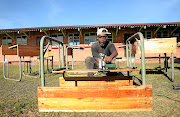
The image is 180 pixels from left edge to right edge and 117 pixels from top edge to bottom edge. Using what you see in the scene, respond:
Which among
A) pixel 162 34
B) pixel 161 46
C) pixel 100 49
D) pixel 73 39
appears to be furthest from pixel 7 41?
pixel 162 34

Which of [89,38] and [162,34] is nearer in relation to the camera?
[162,34]

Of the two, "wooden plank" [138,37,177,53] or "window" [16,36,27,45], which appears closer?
"wooden plank" [138,37,177,53]

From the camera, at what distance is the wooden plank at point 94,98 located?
66.3 inches

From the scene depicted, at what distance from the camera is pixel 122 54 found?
1251 centimetres

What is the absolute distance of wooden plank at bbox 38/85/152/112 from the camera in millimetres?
1685

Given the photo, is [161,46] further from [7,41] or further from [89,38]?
[7,41]

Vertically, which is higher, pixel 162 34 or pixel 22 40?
pixel 162 34

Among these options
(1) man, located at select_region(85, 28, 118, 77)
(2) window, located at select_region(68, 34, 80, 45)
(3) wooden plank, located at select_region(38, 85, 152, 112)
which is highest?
(2) window, located at select_region(68, 34, 80, 45)

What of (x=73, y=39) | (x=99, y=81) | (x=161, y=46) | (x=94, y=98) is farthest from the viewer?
(x=73, y=39)

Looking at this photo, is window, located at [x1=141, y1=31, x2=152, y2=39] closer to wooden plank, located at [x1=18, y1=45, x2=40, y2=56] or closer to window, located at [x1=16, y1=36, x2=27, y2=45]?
wooden plank, located at [x1=18, y1=45, x2=40, y2=56]

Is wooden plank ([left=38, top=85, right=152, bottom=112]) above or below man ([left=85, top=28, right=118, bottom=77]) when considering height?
below

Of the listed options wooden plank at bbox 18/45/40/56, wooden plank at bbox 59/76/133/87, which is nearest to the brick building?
wooden plank at bbox 18/45/40/56

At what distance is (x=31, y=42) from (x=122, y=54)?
10.0 meters

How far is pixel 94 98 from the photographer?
172 cm
